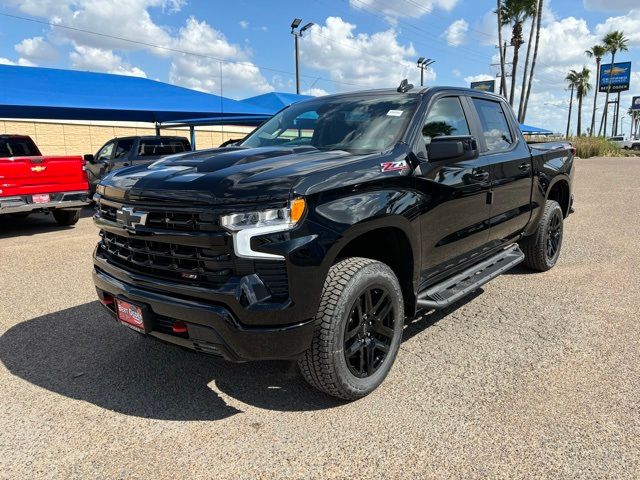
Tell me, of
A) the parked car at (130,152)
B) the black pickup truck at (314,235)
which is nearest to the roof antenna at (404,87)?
the black pickup truck at (314,235)

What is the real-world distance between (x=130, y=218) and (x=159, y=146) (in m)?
10.7

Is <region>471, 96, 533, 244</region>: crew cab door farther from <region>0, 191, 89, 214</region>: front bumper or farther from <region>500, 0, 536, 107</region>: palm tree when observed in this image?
<region>500, 0, 536, 107</region>: palm tree

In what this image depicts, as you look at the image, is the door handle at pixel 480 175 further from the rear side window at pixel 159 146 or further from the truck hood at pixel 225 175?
the rear side window at pixel 159 146

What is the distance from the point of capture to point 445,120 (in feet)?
12.9

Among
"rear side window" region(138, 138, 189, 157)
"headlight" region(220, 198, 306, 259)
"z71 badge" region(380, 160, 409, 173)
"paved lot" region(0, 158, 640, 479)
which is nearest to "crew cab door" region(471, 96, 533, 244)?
"paved lot" region(0, 158, 640, 479)

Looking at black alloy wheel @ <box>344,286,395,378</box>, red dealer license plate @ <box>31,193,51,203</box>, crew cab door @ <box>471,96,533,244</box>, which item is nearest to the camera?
black alloy wheel @ <box>344,286,395,378</box>

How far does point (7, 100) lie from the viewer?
1085 centimetres

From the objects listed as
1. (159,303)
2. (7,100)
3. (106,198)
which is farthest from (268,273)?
(7,100)

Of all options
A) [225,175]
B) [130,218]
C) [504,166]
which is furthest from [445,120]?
[130,218]

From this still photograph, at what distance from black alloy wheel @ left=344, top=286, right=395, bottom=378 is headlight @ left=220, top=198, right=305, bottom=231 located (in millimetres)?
683

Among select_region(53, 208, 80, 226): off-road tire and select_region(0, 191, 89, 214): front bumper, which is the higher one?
select_region(0, 191, 89, 214): front bumper

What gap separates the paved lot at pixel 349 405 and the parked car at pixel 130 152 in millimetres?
8104

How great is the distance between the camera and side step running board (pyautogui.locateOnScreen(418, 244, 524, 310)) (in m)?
3.52

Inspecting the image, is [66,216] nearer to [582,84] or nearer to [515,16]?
[515,16]
